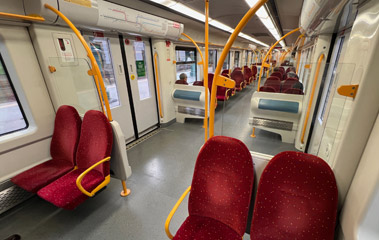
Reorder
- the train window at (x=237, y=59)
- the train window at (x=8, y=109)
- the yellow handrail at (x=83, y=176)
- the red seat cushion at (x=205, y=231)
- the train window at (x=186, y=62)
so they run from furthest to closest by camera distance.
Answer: the train window at (x=237, y=59), the train window at (x=186, y=62), the train window at (x=8, y=109), the yellow handrail at (x=83, y=176), the red seat cushion at (x=205, y=231)

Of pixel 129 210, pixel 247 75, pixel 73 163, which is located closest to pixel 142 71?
pixel 73 163

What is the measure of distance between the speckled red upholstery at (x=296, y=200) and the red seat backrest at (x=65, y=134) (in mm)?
2227

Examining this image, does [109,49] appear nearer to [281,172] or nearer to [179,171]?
[179,171]

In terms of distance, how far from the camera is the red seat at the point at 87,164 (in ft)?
5.44

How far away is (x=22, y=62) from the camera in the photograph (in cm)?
Result: 193

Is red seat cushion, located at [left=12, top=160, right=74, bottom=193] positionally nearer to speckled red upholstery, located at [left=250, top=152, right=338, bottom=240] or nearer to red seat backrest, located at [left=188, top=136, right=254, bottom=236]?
red seat backrest, located at [left=188, top=136, right=254, bottom=236]

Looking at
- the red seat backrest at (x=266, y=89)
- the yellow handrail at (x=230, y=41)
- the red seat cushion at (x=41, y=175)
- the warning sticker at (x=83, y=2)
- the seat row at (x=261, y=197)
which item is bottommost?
the red seat cushion at (x=41, y=175)

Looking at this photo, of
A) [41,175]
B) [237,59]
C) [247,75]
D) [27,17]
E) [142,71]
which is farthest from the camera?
[237,59]

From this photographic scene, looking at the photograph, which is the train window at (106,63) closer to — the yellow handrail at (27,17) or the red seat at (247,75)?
the yellow handrail at (27,17)

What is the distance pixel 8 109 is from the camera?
2008mm

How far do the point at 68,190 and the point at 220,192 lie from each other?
157 cm

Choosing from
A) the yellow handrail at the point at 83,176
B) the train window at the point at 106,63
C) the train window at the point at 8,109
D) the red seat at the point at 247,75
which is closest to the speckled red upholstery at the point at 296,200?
the yellow handrail at the point at 83,176

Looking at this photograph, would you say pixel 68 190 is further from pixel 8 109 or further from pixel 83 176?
pixel 8 109

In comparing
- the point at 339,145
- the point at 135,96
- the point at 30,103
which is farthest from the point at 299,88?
the point at 30,103
